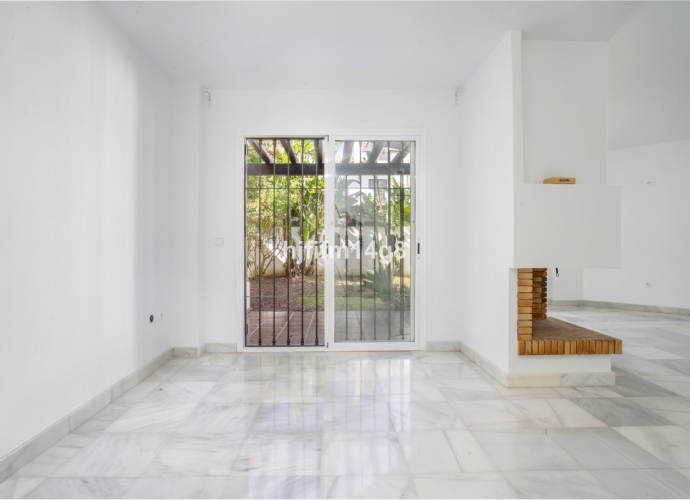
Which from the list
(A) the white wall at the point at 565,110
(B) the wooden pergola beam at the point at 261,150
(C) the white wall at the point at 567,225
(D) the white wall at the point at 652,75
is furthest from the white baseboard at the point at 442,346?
(D) the white wall at the point at 652,75

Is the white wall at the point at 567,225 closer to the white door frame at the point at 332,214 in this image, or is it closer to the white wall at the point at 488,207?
the white wall at the point at 488,207

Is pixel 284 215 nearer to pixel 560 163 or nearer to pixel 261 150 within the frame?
pixel 261 150

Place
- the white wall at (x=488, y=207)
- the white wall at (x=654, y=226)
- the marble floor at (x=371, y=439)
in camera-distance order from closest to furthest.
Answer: the marble floor at (x=371, y=439) < the white wall at (x=488, y=207) < the white wall at (x=654, y=226)

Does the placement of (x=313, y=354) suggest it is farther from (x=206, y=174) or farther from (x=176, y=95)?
(x=176, y=95)

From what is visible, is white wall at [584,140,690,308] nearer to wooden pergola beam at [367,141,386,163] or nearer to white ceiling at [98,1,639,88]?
white ceiling at [98,1,639,88]

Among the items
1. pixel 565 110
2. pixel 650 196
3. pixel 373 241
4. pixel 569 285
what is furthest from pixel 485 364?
pixel 650 196

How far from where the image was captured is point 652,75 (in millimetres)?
3744

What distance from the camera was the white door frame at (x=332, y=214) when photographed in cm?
385

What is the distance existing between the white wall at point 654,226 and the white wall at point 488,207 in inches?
175

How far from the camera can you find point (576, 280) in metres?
6.95

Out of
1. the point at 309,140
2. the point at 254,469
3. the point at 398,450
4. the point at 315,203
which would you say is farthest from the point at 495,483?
the point at 309,140

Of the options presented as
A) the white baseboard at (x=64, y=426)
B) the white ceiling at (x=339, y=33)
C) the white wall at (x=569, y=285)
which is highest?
the white ceiling at (x=339, y=33)

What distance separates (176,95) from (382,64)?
6.73ft

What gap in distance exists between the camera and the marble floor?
5.46 ft
